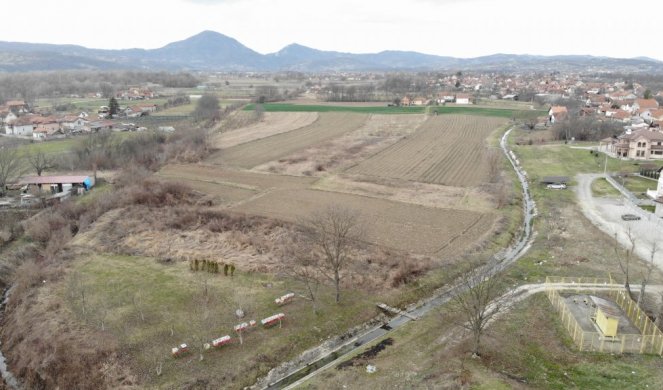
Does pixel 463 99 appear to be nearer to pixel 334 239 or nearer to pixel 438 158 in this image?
pixel 438 158

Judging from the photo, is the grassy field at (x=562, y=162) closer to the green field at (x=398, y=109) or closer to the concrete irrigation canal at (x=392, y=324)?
the concrete irrigation canal at (x=392, y=324)

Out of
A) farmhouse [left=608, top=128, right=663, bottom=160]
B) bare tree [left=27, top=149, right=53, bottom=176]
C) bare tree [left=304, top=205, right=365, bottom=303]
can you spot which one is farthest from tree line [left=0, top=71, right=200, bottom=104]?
farmhouse [left=608, top=128, right=663, bottom=160]

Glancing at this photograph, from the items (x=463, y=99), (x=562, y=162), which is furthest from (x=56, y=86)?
(x=562, y=162)

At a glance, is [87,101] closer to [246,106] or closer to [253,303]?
[246,106]

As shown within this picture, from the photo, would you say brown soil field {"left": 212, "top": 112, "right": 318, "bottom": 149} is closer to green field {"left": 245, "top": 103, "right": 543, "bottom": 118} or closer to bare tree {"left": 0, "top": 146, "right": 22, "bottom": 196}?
green field {"left": 245, "top": 103, "right": 543, "bottom": 118}

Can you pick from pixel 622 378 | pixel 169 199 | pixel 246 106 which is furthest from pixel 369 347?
pixel 246 106
